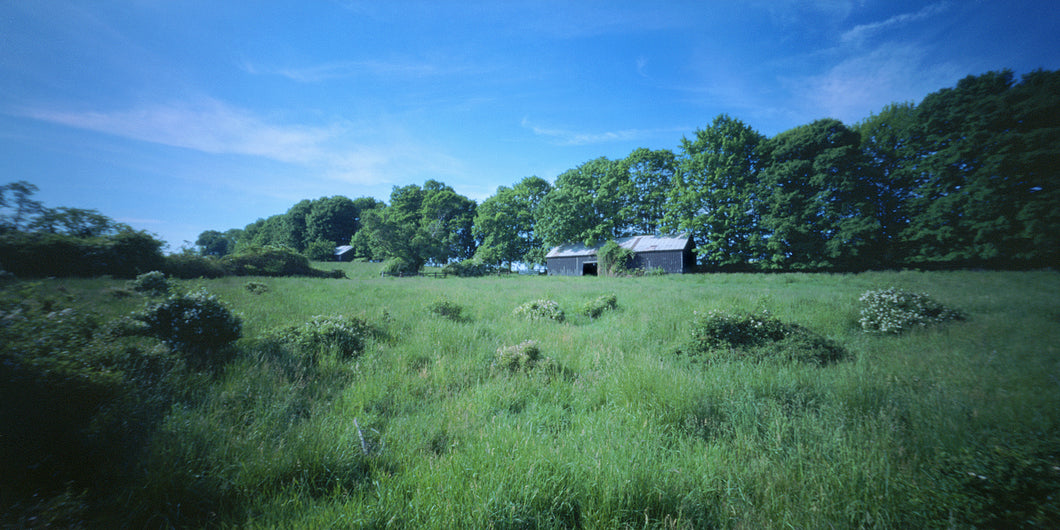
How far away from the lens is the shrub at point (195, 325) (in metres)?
4.92

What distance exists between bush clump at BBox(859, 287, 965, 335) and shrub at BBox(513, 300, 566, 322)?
7696mm

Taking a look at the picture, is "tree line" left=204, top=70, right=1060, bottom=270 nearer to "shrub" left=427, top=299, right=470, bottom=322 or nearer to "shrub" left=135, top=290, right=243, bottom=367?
"shrub" left=135, top=290, right=243, bottom=367

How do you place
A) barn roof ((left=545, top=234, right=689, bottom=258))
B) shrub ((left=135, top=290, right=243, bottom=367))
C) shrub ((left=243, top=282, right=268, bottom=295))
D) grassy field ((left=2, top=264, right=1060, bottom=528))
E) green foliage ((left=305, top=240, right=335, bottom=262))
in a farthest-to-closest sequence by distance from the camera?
green foliage ((left=305, top=240, right=335, bottom=262)) < barn roof ((left=545, top=234, right=689, bottom=258)) < shrub ((left=243, top=282, right=268, bottom=295)) < shrub ((left=135, top=290, right=243, bottom=367)) < grassy field ((left=2, top=264, right=1060, bottom=528))

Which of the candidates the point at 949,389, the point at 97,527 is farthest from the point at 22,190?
the point at 949,389

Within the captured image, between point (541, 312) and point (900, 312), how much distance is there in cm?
881

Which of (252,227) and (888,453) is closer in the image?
(888,453)

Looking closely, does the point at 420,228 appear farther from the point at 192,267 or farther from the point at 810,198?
the point at 810,198

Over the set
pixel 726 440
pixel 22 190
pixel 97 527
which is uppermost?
pixel 22 190

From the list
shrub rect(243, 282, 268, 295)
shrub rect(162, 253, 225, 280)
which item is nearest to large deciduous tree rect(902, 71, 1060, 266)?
shrub rect(243, 282, 268, 295)

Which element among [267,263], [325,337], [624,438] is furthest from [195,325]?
[267,263]

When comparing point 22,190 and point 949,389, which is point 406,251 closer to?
point 22,190

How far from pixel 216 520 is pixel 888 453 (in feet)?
19.2

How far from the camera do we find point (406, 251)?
37969 millimetres

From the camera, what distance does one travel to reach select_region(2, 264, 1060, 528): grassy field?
2203mm
